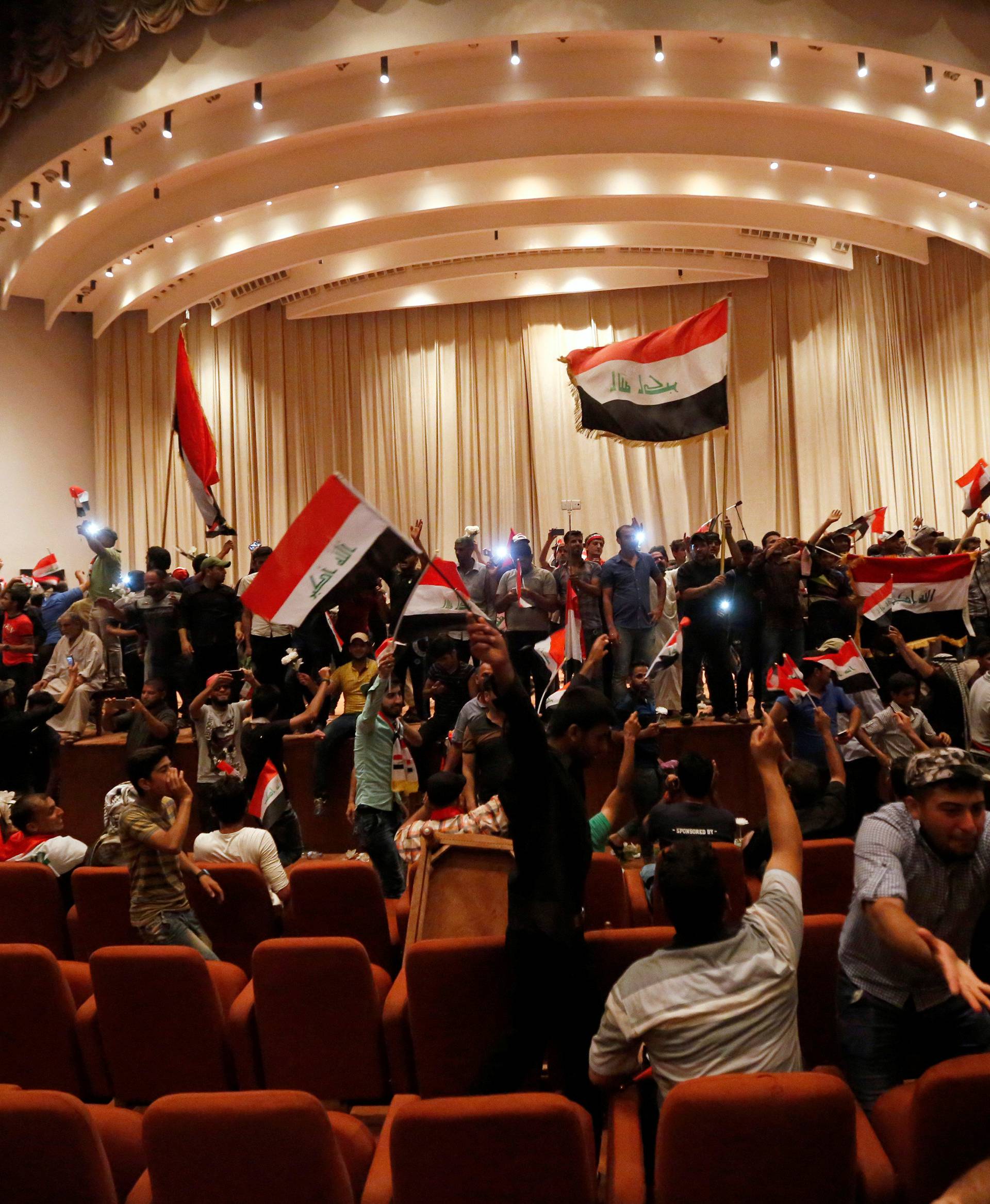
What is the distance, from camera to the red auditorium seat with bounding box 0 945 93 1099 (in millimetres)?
3506

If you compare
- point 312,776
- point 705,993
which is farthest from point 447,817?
point 705,993

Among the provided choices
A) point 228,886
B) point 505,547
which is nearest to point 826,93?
point 505,547

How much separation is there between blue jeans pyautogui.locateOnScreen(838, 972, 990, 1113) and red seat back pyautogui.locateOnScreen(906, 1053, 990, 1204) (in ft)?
1.59

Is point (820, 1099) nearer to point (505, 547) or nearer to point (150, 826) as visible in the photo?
point (150, 826)

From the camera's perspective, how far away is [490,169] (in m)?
13.9

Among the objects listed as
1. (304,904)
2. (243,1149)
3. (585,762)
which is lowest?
(243,1149)

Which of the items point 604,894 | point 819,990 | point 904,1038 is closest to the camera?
point 904,1038

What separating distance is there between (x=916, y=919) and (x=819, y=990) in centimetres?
60

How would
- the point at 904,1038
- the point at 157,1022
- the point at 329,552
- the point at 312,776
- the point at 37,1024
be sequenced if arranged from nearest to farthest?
the point at 904,1038
the point at 157,1022
the point at 37,1024
the point at 329,552
the point at 312,776

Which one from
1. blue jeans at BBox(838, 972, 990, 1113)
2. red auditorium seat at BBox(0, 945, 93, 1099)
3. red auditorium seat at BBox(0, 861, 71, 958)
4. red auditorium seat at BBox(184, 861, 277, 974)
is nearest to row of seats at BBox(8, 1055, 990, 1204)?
blue jeans at BBox(838, 972, 990, 1113)

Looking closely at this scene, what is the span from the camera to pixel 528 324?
1923 cm

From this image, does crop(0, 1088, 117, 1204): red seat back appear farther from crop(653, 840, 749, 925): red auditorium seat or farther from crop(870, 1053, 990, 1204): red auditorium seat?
crop(653, 840, 749, 925): red auditorium seat

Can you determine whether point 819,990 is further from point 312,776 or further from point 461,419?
point 461,419

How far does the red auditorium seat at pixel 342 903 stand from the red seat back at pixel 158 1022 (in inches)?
30.3
